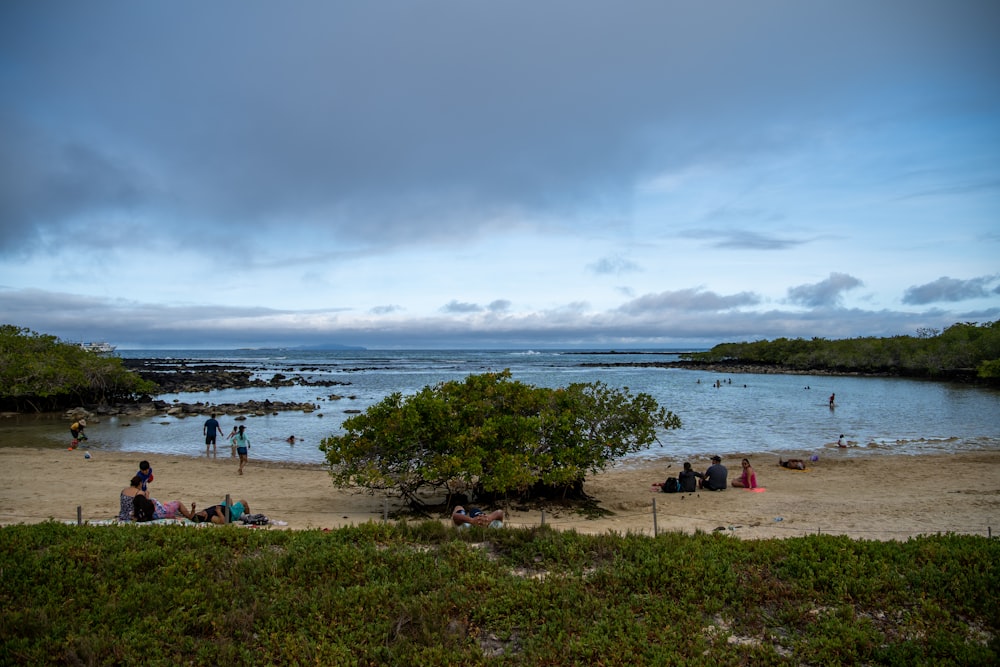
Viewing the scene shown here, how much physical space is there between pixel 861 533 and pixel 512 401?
23.5 ft

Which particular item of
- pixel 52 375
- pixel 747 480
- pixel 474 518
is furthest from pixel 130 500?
pixel 52 375

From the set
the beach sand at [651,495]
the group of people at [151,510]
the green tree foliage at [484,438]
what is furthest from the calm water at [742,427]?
the group of people at [151,510]

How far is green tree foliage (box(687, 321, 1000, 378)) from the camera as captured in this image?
62.3 m

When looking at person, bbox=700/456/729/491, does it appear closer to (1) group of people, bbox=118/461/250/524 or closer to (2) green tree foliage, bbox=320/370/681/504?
(2) green tree foliage, bbox=320/370/681/504

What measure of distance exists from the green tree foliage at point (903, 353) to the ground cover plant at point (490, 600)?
59.1m

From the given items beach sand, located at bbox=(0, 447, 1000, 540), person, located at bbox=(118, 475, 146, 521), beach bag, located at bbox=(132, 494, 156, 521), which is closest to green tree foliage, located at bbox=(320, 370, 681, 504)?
beach sand, located at bbox=(0, 447, 1000, 540)

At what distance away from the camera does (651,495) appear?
1505 centimetres

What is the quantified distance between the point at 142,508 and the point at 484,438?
641 centimetres

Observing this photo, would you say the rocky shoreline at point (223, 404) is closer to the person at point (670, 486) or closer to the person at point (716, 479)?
the person at point (670, 486)

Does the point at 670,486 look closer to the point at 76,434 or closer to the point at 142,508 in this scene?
the point at 142,508

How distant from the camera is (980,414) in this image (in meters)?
32.1

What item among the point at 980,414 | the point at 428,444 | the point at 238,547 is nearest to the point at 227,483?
the point at 428,444

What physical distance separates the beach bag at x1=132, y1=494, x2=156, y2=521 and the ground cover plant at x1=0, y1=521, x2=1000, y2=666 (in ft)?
9.33

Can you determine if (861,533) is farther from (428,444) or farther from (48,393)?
(48,393)
